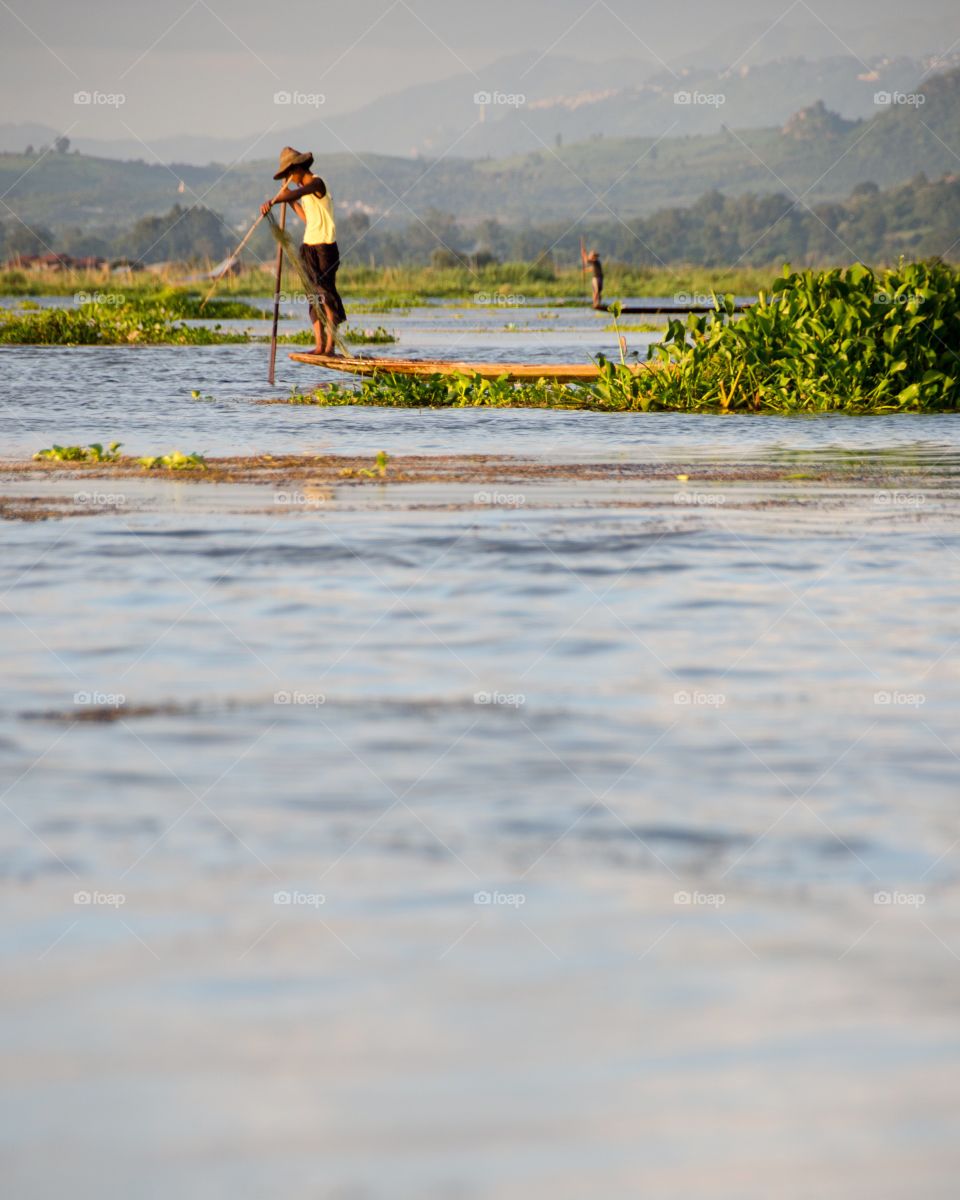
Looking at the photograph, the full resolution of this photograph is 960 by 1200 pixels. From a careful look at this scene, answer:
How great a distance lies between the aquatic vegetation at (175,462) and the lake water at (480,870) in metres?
3.82

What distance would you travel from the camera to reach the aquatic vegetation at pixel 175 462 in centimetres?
1345

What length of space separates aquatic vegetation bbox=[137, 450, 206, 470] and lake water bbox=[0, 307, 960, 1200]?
3821mm

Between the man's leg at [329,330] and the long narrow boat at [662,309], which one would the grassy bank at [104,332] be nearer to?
the long narrow boat at [662,309]

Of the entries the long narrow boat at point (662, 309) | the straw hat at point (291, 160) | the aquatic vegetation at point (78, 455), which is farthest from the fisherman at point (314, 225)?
the aquatic vegetation at point (78, 455)

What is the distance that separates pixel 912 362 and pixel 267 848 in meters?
15.2

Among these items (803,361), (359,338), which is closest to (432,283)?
(359,338)

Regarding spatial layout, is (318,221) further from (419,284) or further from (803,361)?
(419,284)

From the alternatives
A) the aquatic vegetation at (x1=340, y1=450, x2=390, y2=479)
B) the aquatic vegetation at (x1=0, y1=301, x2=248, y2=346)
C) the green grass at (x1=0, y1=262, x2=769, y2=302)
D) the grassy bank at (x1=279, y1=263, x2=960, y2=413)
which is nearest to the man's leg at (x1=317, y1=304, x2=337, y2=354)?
the grassy bank at (x1=279, y1=263, x2=960, y2=413)

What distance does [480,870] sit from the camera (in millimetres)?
4406

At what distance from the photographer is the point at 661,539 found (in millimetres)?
9914

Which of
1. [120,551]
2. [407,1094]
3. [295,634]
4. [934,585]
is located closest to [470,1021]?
[407,1094]

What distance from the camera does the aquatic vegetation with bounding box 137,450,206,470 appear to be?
13453mm

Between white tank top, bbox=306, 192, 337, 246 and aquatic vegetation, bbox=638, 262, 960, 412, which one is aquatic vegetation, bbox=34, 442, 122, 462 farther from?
white tank top, bbox=306, 192, 337, 246

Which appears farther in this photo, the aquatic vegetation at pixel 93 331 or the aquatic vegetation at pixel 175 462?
the aquatic vegetation at pixel 93 331
